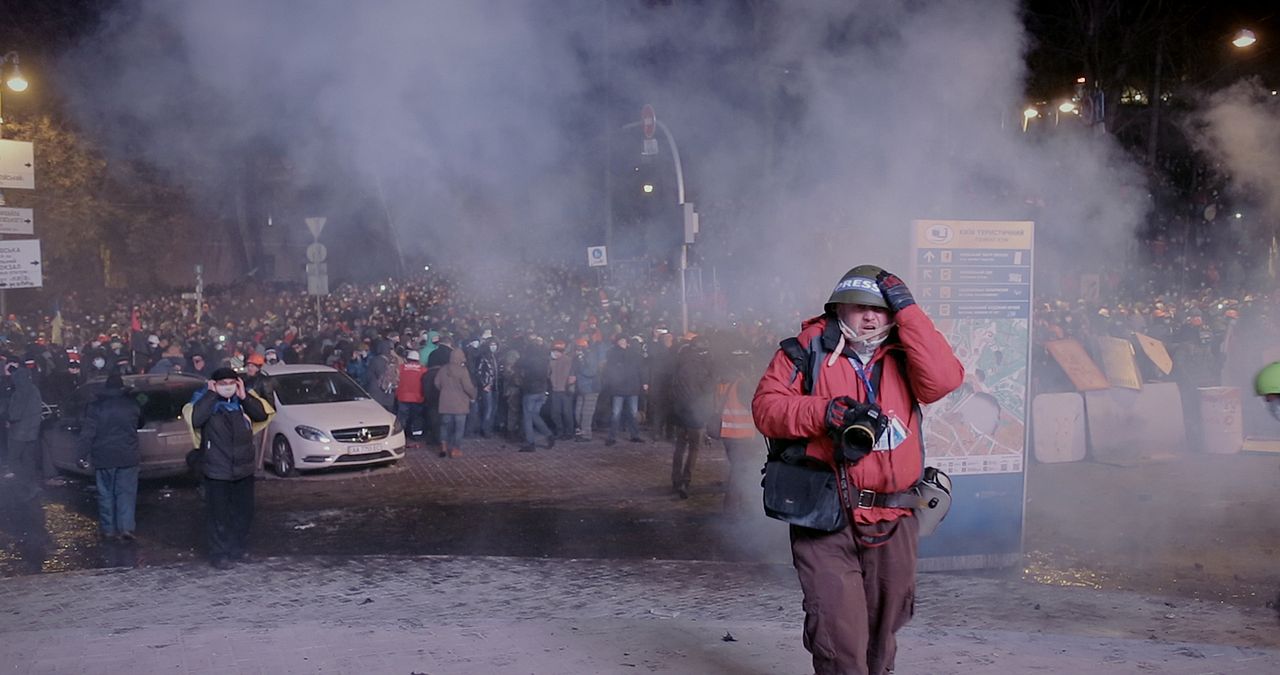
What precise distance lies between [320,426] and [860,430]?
1063cm

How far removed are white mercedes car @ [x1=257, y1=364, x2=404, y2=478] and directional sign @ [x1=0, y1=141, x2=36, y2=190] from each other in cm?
385

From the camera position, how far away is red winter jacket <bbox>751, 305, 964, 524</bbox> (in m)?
3.88

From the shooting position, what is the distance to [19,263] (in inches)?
565

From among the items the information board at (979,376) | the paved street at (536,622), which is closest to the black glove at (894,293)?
the paved street at (536,622)

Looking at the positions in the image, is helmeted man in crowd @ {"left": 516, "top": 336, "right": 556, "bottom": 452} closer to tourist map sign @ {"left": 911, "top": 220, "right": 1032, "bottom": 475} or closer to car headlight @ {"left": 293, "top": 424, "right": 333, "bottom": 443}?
car headlight @ {"left": 293, "top": 424, "right": 333, "bottom": 443}

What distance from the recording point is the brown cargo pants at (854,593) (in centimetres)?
381

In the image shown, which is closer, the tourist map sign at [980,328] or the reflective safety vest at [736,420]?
the tourist map sign at [980,328]

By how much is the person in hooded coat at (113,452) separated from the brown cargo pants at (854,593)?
744 centimetres

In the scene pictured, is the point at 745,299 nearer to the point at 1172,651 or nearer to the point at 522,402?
the point at 522,402

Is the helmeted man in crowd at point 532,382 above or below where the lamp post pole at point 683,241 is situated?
below

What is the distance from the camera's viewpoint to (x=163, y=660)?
17.8 ft

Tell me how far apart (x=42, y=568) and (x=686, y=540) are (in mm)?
5203

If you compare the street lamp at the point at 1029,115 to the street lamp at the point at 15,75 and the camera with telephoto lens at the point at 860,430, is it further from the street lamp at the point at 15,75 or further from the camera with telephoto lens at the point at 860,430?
the street lamp at the point at 15,75

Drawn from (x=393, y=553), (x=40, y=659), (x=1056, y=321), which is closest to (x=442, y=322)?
(x=393, y=553)
